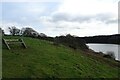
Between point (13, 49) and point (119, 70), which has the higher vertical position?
point (13, 49)

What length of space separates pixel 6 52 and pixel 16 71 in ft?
14.7

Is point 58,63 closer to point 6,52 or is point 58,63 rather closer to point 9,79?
point 6,52

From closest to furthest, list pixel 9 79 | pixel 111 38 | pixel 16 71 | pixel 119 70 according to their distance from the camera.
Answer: pixel 9 79 → pixel 16 71 → pixel 119 70 → pixel 111 38

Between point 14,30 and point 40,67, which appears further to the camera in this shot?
point 14,30

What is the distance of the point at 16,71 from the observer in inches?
564

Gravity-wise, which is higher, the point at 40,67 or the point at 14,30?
the point at 14,30

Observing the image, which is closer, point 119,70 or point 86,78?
point 86,78

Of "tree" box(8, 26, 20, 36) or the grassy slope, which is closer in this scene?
the grassy slope

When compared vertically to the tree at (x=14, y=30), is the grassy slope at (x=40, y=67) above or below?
below

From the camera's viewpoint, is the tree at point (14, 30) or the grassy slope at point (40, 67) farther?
the tree at point (14, 30)

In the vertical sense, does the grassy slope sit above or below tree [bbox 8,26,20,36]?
below

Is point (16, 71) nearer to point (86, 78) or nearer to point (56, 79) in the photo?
point (56, 79)

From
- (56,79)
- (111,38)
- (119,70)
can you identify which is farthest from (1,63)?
(111,38)

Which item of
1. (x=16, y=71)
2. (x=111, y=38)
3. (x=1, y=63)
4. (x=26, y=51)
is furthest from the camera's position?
(x=111, y=38)
